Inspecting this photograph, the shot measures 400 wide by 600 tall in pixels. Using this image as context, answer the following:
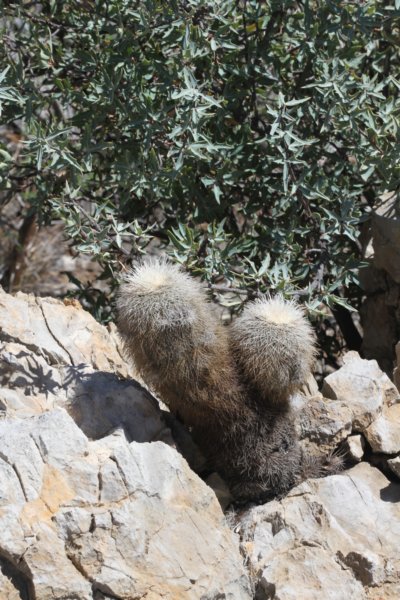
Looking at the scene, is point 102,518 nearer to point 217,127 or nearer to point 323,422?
point 323,422

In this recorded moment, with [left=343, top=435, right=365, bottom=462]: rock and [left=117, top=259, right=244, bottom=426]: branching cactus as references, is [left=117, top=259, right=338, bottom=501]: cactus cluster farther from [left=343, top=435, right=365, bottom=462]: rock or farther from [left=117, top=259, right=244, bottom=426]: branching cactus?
[left=343, top=435, right=365, bottom=462]: rock

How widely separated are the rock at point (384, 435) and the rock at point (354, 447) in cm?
4

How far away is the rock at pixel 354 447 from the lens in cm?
406

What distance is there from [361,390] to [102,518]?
59.6 inches

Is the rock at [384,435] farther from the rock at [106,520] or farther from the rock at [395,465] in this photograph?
the rock at [106,520]

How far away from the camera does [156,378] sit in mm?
3701

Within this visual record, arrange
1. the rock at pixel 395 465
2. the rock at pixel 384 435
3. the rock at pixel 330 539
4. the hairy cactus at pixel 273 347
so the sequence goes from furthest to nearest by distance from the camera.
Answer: the rock at pixel 384 435, the rock at pixel 395 465, the hairy cactus at pixel 273 347, the rock at pixel 330 539

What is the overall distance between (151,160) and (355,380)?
4.50ft

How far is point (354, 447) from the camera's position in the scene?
407cm

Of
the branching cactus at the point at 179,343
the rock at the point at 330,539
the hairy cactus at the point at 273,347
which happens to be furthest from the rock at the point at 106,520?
the hairy cactus at the point at 273,347

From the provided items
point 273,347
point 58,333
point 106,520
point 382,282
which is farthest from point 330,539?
point 382,282

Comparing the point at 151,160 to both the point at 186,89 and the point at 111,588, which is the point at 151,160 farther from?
the point at 111,588

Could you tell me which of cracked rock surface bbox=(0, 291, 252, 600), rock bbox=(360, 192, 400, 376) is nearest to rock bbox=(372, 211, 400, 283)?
rock bbox=(360, 192, 400, 376)

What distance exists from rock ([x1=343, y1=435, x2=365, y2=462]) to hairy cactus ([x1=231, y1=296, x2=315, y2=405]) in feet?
1.44
